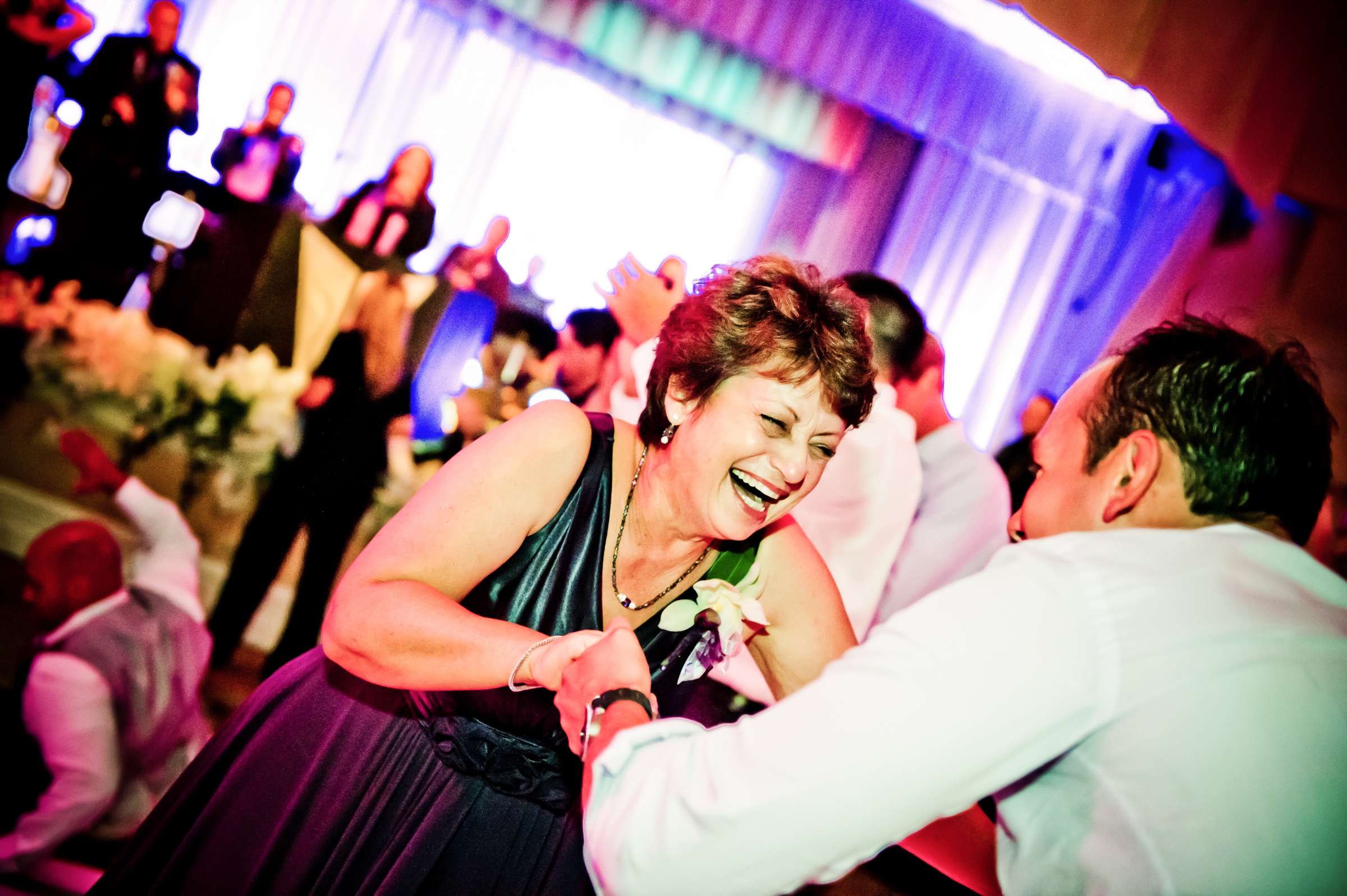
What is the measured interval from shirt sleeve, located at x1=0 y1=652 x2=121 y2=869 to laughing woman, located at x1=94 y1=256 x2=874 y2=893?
1904 mm

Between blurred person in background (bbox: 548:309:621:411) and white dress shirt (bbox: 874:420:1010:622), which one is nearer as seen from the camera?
white dress shirt (bbox: 874:420:1010:622)

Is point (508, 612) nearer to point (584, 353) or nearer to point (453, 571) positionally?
point (453, 571)

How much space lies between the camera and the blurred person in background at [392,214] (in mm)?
4523

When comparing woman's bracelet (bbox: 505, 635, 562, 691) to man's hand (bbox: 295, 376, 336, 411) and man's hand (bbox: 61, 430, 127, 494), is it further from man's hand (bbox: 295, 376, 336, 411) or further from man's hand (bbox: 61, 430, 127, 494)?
man's hand (bbox: 61, 430, 127, 494)

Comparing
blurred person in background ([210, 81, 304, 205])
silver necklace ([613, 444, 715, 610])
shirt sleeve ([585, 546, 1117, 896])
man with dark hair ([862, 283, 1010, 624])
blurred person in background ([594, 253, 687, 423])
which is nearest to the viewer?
shirt sleeve ([585, 546, 1117, 896])

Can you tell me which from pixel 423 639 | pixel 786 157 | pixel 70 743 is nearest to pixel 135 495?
pixel 70 743

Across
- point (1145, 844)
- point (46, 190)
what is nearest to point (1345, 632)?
point (1145, 844)

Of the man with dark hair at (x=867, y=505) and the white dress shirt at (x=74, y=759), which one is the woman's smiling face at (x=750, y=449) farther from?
the white dress shirt at (x=74, y=759)

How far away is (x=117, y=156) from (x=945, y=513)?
171 inches

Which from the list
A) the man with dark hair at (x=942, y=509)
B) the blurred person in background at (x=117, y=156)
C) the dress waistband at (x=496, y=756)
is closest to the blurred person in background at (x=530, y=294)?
the blurred person in background at (x=117, y=156)

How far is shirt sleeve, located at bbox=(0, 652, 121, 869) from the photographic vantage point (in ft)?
10.0

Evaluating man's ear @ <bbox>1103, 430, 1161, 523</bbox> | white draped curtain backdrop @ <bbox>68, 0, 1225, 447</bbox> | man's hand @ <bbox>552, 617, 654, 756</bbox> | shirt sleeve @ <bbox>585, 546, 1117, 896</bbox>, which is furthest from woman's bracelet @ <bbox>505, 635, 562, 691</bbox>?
white draped curtain backdrop @ <bbox>68, 0, 1225, 447</bbox>

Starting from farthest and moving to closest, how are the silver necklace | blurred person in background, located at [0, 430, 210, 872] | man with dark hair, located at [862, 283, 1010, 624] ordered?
man with dark hair, located at [862, 283, 1010, 624] → blurred person in background, located at [0, 430, 210, 872] → the silver necklace

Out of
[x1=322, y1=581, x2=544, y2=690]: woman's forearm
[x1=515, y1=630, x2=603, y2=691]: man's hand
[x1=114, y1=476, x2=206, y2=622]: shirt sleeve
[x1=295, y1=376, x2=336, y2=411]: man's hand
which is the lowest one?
[x1=114, y1=476, x2=206, y2=622]: shirt sleeve
